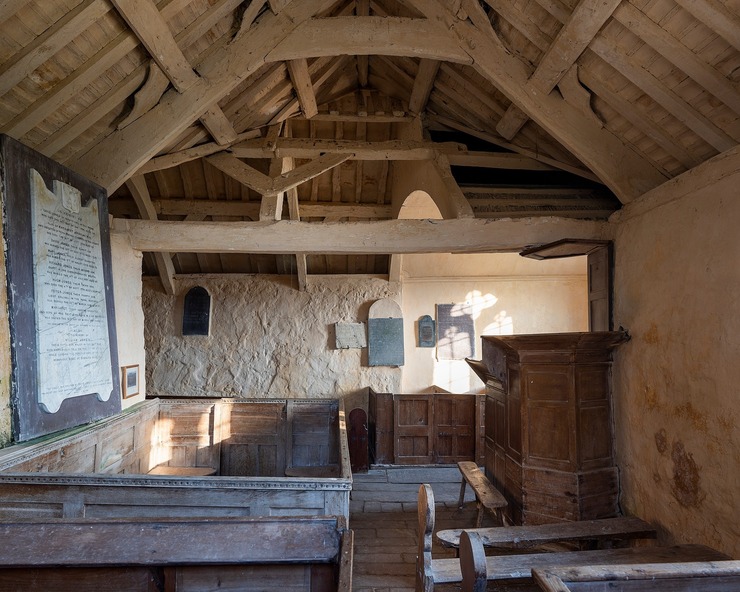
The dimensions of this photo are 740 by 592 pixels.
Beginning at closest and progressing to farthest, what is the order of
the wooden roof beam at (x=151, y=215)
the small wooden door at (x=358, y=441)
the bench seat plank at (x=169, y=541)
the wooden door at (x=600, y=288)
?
the bench seat plank at (x=169, y=541), the wooden door at (x=600, y=288), the wooden roof beam at (x=151, y=215), the small wooden door at (x=358, y=441)

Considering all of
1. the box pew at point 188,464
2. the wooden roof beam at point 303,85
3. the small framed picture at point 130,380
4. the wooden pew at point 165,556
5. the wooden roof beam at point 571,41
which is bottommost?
the box pew at point 188,464

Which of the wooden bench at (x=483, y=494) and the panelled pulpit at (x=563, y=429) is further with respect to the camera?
the wooden bench at (x=483, y=494)

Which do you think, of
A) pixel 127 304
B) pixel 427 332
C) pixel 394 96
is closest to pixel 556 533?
pixel 127 304

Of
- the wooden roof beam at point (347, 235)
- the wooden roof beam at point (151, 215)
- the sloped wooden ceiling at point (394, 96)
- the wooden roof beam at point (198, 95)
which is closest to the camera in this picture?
the sloped wooden ceiling at point (394, 96)

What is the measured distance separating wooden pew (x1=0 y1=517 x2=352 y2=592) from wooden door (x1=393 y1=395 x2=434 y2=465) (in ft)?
15.8

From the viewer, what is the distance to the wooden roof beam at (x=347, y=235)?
4.63 meters

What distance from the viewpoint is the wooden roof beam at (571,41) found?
3.03m

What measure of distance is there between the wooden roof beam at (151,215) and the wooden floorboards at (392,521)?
427 cm

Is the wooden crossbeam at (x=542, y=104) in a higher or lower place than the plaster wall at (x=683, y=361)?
higher

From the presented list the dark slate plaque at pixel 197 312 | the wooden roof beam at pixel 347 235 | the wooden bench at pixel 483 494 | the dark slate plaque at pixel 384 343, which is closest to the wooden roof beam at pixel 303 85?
the wooden roof beam at pixel 347 235

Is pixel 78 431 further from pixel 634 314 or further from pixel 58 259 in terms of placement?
pixel 634 314

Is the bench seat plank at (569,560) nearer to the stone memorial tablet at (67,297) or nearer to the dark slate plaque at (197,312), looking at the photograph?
the stone memorial tablet at (67,297)

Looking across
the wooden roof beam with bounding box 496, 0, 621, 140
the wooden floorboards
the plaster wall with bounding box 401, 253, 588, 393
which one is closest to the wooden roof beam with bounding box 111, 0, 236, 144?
the wooden roof beam with bounding box 496, 0, 621, 140

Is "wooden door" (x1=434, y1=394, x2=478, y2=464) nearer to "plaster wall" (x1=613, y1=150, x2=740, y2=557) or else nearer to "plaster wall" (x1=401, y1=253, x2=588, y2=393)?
"plaster wall" (x1=401, y1=253, x2=588, y2=393)
